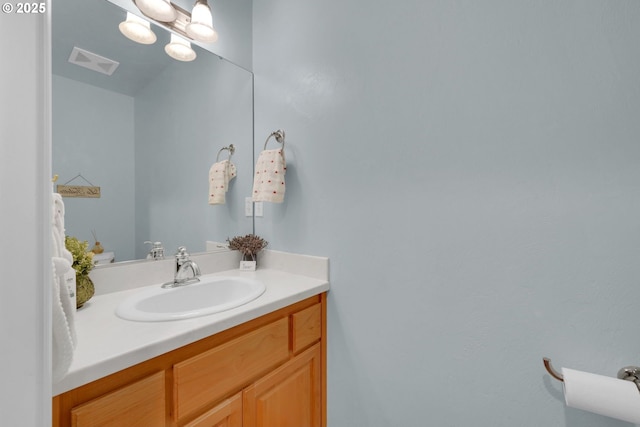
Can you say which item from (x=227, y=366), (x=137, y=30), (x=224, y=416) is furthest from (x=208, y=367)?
(x=137, y=30)

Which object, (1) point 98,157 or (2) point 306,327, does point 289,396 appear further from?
(1) point 98,157

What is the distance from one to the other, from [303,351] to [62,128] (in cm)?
122

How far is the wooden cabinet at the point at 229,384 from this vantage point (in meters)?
0.63

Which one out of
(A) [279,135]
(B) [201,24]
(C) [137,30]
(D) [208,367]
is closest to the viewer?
(D) [208,367]

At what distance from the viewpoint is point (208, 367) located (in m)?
0.81

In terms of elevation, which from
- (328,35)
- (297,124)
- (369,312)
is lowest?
(369,312)

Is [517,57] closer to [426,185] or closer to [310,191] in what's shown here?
[426,185]

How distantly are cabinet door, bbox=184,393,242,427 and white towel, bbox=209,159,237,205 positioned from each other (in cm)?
90

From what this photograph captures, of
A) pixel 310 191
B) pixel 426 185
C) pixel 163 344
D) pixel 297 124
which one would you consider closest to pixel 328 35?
pixel 297 124

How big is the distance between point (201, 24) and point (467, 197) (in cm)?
136

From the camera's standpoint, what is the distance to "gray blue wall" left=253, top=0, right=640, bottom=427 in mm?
757

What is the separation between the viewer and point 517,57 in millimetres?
859

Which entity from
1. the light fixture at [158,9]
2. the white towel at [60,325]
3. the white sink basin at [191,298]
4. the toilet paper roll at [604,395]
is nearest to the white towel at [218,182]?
the white sink basin at [191,298]

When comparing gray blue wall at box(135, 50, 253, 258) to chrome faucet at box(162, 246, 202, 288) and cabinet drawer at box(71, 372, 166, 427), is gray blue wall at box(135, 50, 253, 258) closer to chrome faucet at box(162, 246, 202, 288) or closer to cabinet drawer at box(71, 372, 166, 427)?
chrome faucet at box(162, 246, 202, 288)
